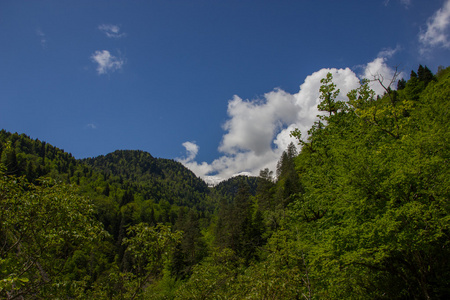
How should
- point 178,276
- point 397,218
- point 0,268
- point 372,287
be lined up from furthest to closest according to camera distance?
point 178,276
point 372,287
point 397,218
point 0,268

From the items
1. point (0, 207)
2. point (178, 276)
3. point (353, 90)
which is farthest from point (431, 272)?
point (178, 276)

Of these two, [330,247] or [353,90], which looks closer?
[330,247]

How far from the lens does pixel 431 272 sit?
34.7 feet

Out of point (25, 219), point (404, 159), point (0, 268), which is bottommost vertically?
point (0, 268)

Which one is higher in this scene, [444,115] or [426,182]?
[444,115]

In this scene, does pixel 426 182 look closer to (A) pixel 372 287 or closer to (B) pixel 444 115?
(B) pixel 444 115

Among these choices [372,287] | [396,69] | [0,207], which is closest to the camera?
[0,207]

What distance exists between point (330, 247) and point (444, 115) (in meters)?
8.02

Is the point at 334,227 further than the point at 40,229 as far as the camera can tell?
Yes

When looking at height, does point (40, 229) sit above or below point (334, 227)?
above

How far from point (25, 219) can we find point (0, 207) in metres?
0.68

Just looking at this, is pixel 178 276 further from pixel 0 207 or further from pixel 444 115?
pixel 444 115

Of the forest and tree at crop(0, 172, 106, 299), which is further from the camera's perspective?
the forest

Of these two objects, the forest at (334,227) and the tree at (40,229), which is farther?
the forest at (334,227)
